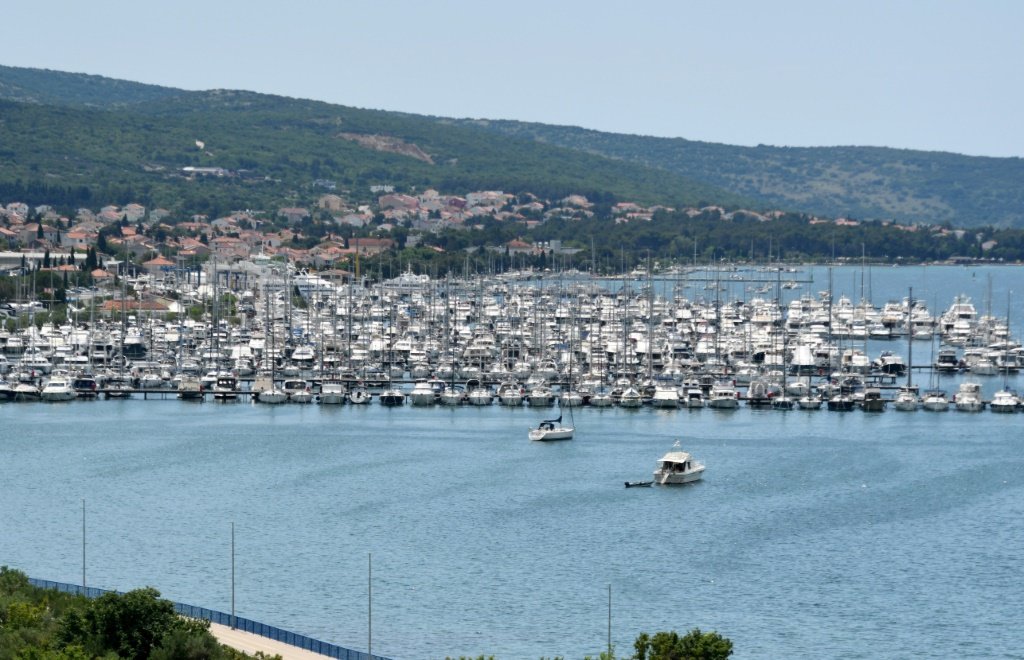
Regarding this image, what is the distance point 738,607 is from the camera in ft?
117

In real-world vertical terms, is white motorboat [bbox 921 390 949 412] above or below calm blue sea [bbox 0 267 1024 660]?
above

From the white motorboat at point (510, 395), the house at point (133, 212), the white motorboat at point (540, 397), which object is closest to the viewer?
the white motorboat at point (540, 397)

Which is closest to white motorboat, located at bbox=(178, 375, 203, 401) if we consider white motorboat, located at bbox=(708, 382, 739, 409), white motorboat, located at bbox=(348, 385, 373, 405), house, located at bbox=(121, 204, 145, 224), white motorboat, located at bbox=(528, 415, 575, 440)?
white motorboat, located at bbox=(348, 385, 373, 405)

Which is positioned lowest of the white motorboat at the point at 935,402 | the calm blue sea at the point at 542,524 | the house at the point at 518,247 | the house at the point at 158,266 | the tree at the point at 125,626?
the calm blue sea at the point at 542,524

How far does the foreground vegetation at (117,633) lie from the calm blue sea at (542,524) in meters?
5.00

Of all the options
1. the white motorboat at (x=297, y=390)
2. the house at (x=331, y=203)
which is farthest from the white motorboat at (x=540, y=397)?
the house at (x=331, y=203)

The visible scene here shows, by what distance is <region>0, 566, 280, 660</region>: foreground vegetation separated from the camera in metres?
27.9

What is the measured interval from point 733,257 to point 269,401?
111 metres

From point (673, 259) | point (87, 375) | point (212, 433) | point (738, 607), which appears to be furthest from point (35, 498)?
point (673, 259)

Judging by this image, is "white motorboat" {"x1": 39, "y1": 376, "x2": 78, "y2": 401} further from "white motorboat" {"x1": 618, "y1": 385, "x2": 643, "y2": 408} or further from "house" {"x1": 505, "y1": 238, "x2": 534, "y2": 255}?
"house" {"x1": 505, "y1": 238, "x2": 534, "y2": 255}

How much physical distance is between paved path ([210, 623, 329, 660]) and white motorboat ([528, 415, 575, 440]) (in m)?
25.9

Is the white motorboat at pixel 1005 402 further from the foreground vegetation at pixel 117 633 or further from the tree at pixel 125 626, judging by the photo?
the tree at pixel 125 626

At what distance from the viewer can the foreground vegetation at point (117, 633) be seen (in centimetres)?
2788

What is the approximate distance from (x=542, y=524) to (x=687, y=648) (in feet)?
52.0
